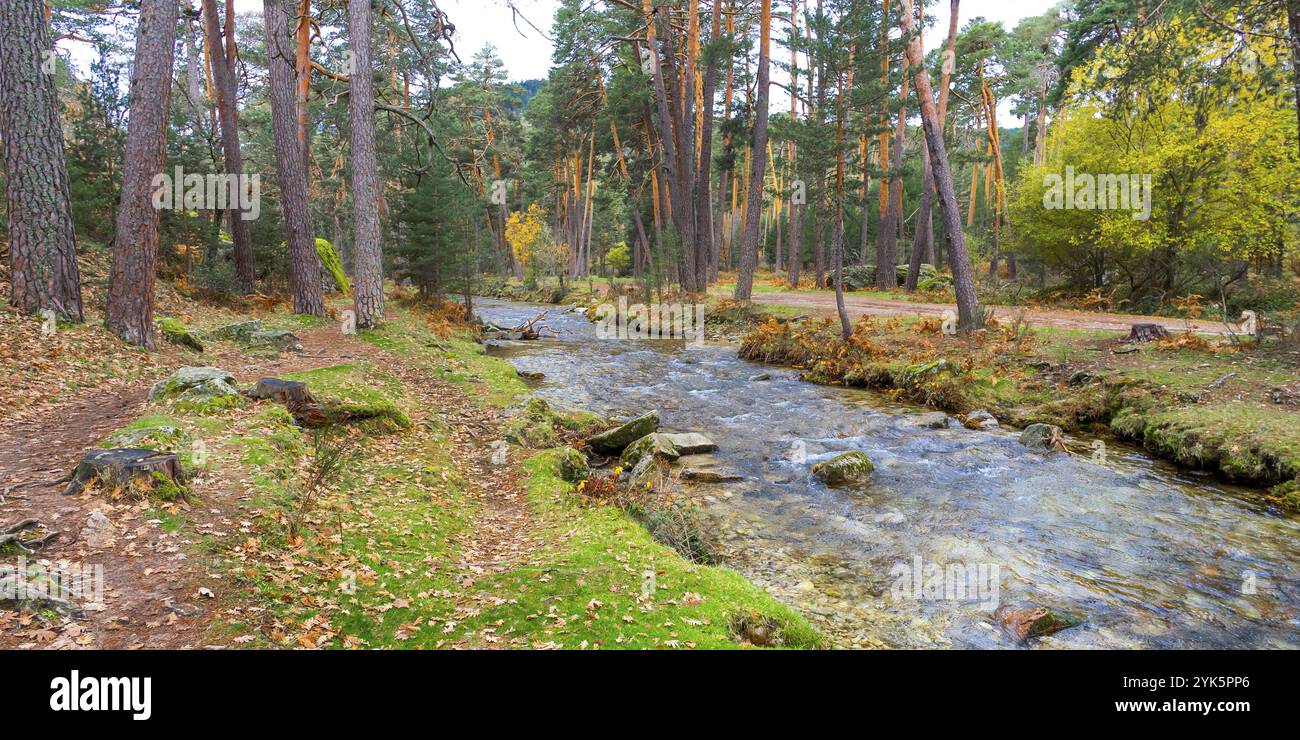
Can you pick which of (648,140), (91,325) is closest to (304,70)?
(91,325)

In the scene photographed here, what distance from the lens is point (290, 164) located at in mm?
14516

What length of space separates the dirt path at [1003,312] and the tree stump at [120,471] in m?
17.2

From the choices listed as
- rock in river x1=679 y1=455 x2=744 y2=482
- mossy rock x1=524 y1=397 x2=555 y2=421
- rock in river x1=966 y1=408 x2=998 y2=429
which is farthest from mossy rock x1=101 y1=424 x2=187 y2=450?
rock in river x1=966 y1=408 x2=998 y2=429

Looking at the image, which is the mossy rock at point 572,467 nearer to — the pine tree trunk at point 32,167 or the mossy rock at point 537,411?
the mossy rock at point 537,411

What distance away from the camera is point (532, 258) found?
4541 cm

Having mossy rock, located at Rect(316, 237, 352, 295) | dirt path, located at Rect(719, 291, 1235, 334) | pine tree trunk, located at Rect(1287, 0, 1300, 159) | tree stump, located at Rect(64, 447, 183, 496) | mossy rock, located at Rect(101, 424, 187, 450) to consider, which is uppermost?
pine tree trunk, located at Rect(1287, 0, 1300, 159)

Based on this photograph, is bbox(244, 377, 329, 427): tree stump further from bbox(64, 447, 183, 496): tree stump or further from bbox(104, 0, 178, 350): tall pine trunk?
bbox(104, 0, 178, 350): tall pine trunk

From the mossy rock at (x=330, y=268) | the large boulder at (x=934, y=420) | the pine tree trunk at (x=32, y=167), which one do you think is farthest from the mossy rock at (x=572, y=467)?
the mossy rock at (x=330, y=268)

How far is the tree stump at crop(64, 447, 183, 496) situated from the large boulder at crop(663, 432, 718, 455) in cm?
663

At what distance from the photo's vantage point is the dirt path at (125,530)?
3277 mm

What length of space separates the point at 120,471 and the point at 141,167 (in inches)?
263

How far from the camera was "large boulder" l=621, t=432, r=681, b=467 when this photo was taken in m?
9.08

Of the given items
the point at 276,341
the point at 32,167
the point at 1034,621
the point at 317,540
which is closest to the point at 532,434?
the point at 317,540
